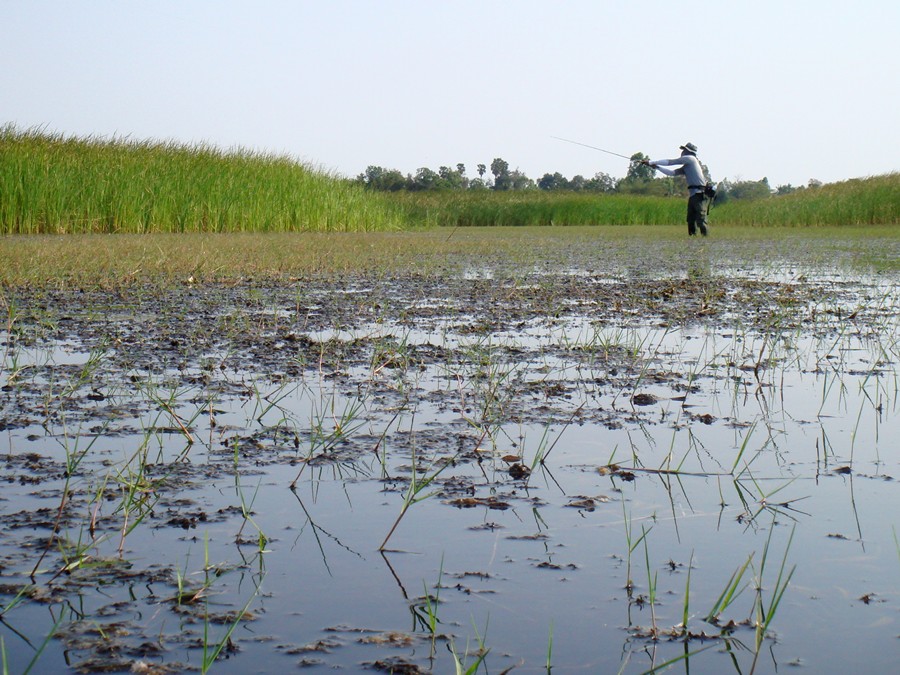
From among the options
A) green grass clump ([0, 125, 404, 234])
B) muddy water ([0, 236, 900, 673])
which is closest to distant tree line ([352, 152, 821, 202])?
green grass clump ([0, 125, 404, 234])

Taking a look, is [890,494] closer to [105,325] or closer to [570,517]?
[570,517]

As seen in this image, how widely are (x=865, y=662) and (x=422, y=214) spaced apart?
86.4 ft

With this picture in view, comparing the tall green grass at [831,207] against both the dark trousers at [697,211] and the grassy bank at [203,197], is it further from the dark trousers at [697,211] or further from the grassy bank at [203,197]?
the dark trousers at [697,211]

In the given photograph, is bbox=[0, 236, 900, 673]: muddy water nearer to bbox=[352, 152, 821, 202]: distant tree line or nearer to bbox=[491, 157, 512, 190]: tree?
bbox=[352, 152, 821, 202]: distant tree line

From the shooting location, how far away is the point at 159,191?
15938 millimetres

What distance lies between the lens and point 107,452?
2654 mm

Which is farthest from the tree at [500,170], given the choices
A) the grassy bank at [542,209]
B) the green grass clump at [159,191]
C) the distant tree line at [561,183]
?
the green grass clump at [159,191]

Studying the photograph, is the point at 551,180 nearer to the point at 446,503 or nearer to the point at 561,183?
the point at 561,183

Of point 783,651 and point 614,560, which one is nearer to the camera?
point 783,651

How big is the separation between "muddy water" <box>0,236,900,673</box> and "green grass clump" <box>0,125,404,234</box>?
10.8m

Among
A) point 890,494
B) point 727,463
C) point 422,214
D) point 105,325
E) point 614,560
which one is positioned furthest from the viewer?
point 422,214

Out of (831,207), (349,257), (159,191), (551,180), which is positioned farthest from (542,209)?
(551,180)

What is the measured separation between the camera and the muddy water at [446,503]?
1588 mm

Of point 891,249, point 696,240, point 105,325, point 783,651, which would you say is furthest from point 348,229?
point 783,651
